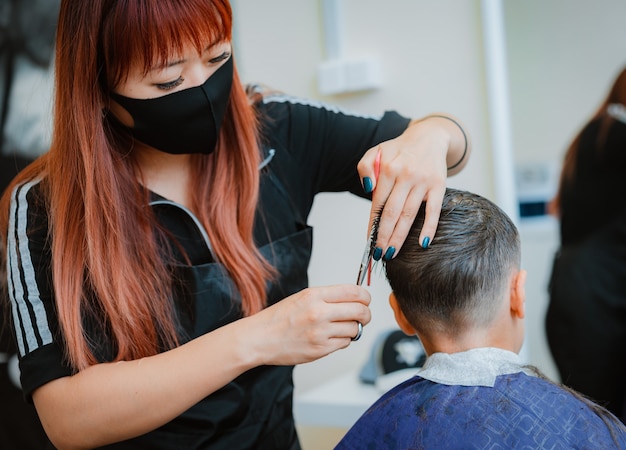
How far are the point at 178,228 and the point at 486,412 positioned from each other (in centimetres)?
64

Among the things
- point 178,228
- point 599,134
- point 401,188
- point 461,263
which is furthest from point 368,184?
point 599,134

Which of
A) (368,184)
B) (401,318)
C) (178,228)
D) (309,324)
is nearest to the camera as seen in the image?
(309,324)

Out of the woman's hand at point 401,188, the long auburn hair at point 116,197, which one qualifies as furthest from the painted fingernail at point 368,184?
the long auburn hair at point 116,197

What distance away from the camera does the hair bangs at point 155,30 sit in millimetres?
1096

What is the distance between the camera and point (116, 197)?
1226mm

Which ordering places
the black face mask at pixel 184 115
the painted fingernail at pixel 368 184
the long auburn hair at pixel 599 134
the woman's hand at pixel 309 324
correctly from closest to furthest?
1. the woman's hand at pixel 309 324
2. the painted fingernail at pixel 368 184
3. the black face mask at pixel 184 115
4. the long auburn hair at pixel 599 134

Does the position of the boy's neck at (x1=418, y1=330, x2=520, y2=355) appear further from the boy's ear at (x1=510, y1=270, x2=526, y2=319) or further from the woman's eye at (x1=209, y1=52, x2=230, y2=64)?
the woman's eye at (x1=209, y1=52, x2=230, y2=64)

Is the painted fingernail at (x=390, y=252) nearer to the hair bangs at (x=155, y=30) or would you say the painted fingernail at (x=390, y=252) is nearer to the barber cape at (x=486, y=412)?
the barber cape at (x=486, y=412)

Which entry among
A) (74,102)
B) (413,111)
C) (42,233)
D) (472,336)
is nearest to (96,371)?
(42,233)

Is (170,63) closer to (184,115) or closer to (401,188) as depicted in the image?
(184,115)

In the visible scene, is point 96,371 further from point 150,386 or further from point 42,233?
point 42,233

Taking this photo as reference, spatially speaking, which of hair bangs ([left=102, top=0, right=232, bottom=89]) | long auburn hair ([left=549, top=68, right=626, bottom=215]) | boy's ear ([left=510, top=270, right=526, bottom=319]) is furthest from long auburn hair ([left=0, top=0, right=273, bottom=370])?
long auburn hair ([left=549, top=68, right=626, bottom=215])

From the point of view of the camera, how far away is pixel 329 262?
2566 millimetres

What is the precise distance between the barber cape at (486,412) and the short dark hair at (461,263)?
0.07m
